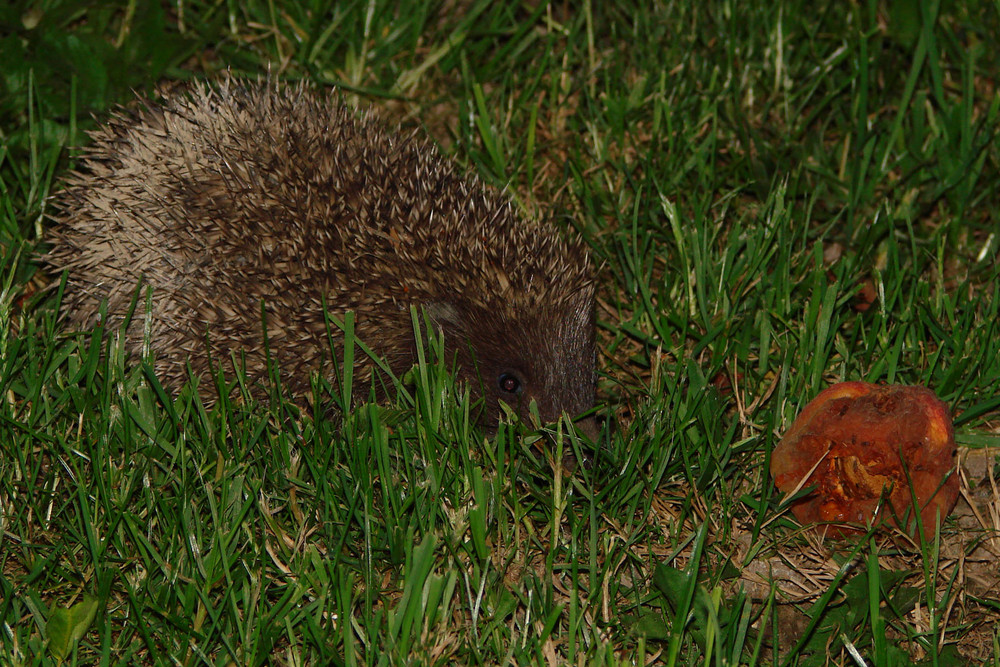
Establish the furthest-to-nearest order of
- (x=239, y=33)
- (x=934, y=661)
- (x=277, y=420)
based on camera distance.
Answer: (x=239, y=33) < (x=277, y=420) < (x=934, y=661)

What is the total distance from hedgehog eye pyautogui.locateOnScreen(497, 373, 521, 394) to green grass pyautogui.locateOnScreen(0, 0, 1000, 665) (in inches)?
12.6

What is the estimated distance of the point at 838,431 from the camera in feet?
12.7

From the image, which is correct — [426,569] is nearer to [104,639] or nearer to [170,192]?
[104,639]

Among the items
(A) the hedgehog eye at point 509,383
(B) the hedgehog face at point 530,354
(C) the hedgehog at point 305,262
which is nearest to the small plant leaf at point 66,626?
(C) the hedgehog at point 305,262

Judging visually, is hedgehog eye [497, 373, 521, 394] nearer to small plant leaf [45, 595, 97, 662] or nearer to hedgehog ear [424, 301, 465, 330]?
hedgehog ear [424, 301, 465, 330]

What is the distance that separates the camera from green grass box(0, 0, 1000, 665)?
3531 millimetres

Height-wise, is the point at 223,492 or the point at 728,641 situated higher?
the point at 223,492

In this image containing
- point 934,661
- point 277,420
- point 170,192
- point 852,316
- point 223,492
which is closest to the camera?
point 934,661

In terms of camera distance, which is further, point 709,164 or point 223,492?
point 709,164

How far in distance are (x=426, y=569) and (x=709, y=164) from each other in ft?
10.5

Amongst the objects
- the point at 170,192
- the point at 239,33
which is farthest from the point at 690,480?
the point at 239,33

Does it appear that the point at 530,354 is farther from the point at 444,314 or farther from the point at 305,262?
the point at 305,262

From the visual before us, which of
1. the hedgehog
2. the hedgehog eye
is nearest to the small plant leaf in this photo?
the hedgehog

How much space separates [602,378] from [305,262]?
1374 mm
